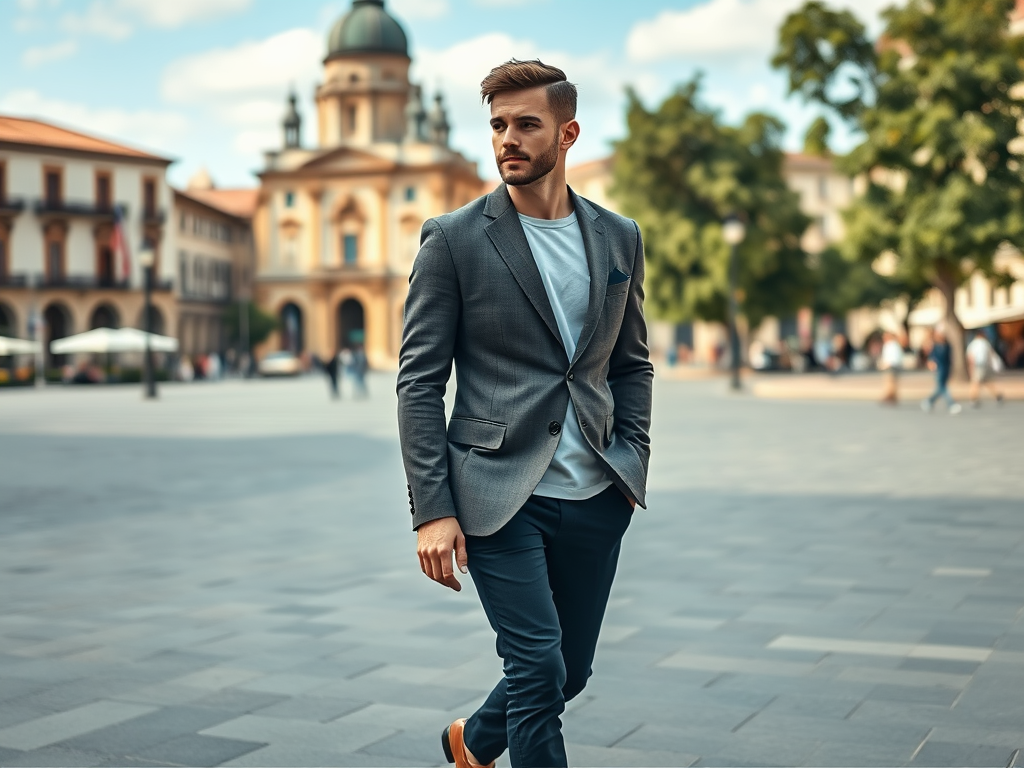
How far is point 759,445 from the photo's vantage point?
57.6ft

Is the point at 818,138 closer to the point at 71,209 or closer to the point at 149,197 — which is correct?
the point at 71,209

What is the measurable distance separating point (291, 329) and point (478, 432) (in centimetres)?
8867

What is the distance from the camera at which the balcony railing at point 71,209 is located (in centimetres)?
6844

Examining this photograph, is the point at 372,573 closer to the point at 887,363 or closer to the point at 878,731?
the point at 878,731

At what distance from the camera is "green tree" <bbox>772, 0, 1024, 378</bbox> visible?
103 ft

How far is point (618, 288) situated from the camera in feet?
10.9

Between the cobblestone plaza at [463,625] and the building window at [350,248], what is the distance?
3005 inches

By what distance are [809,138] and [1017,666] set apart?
101 ft

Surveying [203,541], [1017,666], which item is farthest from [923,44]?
[1017,666]

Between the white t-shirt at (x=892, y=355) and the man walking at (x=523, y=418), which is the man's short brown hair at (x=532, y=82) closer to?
the man walking at (x=523, y=418)

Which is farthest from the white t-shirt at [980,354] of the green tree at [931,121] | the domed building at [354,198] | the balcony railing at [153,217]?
the domed building at [354,198]

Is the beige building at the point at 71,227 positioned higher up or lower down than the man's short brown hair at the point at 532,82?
higher up

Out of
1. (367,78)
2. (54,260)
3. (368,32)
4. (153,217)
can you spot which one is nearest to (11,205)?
(54,260)

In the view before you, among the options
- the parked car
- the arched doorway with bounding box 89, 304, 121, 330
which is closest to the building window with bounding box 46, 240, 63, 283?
the arched doorway with bounding box 89, 304, 121, 330
